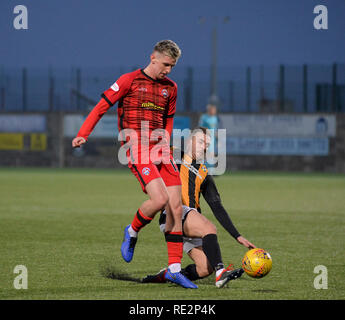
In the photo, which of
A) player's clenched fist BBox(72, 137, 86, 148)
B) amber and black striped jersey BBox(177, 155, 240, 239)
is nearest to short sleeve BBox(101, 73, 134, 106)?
player's clenched fist BBox(72, 137, 86, 148)

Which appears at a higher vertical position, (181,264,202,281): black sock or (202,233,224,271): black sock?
(202,233,224,271): black sock

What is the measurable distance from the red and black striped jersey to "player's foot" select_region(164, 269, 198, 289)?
4.93 ft

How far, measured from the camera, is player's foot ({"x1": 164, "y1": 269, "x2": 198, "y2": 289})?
685cm

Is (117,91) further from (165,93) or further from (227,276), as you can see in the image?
(227,276)

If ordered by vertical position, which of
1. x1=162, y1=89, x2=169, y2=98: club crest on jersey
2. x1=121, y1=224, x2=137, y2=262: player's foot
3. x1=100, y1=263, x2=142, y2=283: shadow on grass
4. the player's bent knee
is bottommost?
x1=100, y1=263, x2=142, y2=283: shadow on grass

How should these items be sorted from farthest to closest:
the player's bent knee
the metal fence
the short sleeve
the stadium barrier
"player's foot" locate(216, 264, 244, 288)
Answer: the metal fence
the stadium barrier
the short sleeve
the player's bent knee
"player's foot" locate(216, 264, 244, 288)

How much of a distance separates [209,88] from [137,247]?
28200 mm

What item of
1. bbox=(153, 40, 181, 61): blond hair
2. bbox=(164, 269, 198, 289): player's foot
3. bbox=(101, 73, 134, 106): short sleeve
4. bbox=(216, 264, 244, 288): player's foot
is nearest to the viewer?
bbox=(216, 264, 244, 288): player's foot

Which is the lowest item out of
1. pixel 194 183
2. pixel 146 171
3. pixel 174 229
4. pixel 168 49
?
pixel 174 229

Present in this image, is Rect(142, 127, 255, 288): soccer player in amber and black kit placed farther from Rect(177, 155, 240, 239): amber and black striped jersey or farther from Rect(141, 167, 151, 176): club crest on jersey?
Rect(141, 167, 151, 176): club crest on jersey

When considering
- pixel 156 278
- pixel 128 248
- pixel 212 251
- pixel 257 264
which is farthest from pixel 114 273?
pixel 257 264

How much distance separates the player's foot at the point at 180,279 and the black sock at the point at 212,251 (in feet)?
0.92

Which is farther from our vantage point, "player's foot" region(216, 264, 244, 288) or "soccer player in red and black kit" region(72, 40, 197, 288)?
"soccer player in red and black kit" region(72, 40, 197, 288)

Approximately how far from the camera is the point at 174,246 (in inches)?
280
